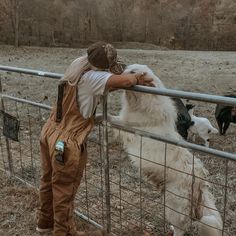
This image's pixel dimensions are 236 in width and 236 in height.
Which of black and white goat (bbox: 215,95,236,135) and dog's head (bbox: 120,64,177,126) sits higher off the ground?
dog's head (bbox: 120,64,177,126)

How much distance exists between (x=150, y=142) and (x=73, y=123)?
0.64 m

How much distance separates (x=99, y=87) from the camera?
10.4 feet

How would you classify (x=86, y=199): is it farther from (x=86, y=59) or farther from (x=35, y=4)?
(x=35, y=4)

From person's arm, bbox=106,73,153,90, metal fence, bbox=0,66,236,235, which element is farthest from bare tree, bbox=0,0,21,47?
person's arm, bbox=106,73,153,90

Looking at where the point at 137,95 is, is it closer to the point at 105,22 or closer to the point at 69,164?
the point at 69,164

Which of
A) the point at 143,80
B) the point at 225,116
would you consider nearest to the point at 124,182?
the point at 143,80

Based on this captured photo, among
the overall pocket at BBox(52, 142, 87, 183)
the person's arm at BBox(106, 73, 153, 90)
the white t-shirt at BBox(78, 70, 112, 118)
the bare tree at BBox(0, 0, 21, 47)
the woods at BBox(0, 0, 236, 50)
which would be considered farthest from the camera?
the woods at BBox(0, 0, 236, 50)

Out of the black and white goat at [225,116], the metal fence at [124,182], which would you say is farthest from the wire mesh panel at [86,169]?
the black and white goat at [225,116]

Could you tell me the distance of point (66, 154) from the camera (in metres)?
3.29

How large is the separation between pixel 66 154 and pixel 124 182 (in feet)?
6.16

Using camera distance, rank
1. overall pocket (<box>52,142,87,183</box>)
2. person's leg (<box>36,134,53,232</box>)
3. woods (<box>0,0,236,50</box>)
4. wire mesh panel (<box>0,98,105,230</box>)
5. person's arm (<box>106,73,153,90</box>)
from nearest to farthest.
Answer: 1. person's arm (<box>106,73,153,90</box>)
2. overall pocket (<box>52,142,87,183</box>)
3. person's leg (<box>36,134,53,232</box>)
4. wire mesh panel (<box>0,98,105,230</box>)
5. woods (<box>0,0,236,50</box>)

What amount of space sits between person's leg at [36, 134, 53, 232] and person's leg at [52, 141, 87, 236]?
0.22 meters

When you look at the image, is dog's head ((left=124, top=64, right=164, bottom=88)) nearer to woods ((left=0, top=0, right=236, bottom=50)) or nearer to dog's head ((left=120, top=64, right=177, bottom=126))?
dog's head ((left=120, top=64, right=177, bottom=126))

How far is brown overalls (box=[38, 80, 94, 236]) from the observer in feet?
10.9
